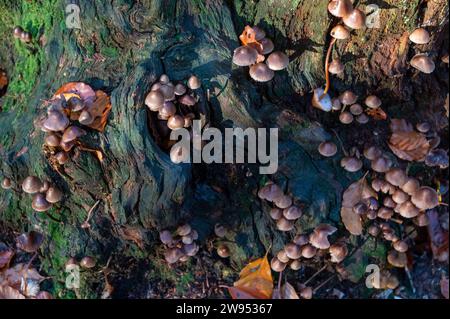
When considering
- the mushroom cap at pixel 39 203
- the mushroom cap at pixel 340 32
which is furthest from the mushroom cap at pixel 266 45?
the mushroom cap at pixel 39 203

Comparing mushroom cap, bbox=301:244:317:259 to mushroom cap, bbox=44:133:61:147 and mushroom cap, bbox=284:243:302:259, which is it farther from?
mushroom cap, bbox=44:133:61:147

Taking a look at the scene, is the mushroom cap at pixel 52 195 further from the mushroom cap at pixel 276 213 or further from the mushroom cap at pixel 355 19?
the mushroom cap at pixel 355 19

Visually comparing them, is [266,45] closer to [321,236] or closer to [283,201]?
[283,201]

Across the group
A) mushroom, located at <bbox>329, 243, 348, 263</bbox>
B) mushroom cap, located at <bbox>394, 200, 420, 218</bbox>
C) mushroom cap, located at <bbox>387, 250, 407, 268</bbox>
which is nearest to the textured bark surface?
mushroom, located at <bbox>329, 243, 348, 263</bbox>

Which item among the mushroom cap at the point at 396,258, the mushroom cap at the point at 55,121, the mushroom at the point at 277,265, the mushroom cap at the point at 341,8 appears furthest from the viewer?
the mushroom cap at the point at 396,258

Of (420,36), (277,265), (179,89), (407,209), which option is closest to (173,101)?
(179,89)
